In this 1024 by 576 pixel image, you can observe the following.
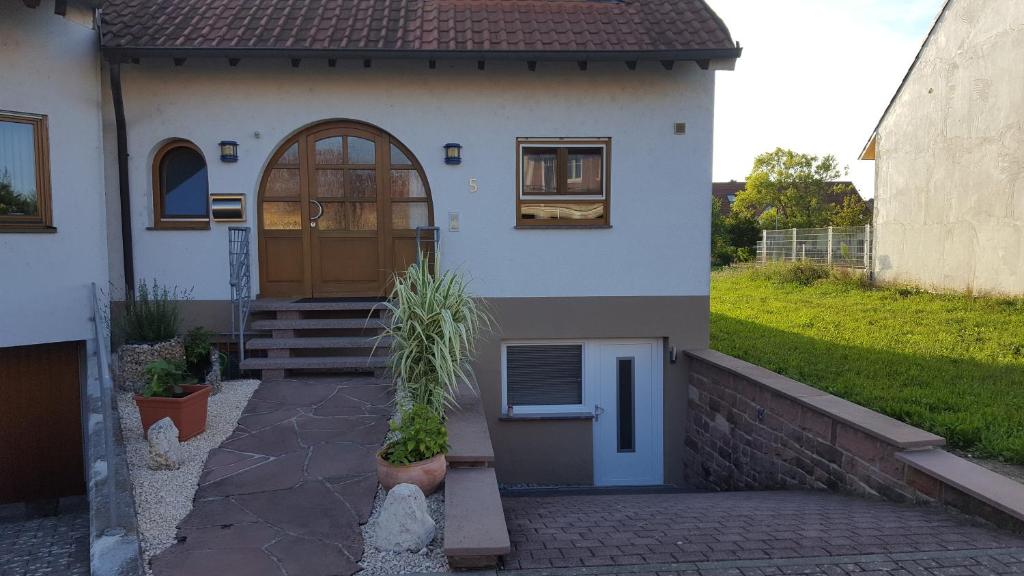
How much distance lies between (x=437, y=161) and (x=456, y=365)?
3.09 metres

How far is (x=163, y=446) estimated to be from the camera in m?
4.48

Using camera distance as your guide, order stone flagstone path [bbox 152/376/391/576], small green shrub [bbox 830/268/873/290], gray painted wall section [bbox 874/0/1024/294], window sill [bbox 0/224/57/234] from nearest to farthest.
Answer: stone flagstone path [bbox 152/376/391/576] < window sill [bbox 0/224/57/234] < gray painted wall section [bbox 874/0/1024/294] < small green shrub [bbox 830/268/873/290]

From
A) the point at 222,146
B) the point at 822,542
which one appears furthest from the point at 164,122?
the point at 822,542

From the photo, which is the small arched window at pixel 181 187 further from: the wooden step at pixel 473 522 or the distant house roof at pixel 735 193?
the distant house roof at pixel 735 193

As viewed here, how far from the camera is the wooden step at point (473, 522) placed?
3.28 meters

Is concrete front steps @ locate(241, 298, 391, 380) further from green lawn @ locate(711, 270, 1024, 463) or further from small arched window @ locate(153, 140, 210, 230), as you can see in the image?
green lawn @ locate(711, 270, 1024, 463)

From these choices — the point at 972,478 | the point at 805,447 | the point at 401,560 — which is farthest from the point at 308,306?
the point at 972,478

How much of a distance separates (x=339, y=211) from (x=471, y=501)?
477cm

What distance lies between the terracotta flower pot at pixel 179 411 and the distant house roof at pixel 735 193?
80.5ft

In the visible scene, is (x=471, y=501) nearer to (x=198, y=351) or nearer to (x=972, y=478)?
(x=972, y=478)

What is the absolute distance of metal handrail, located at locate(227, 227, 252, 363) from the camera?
679 centimetres

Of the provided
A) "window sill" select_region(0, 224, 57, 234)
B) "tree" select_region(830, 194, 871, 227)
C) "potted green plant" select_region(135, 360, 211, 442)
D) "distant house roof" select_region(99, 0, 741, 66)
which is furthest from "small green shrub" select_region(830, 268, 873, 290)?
"window sill" select_region(0, 224, 57, 234)

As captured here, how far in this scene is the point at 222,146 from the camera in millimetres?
7270

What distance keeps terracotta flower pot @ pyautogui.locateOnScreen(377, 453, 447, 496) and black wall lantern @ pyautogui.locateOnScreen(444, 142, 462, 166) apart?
4.09 m
